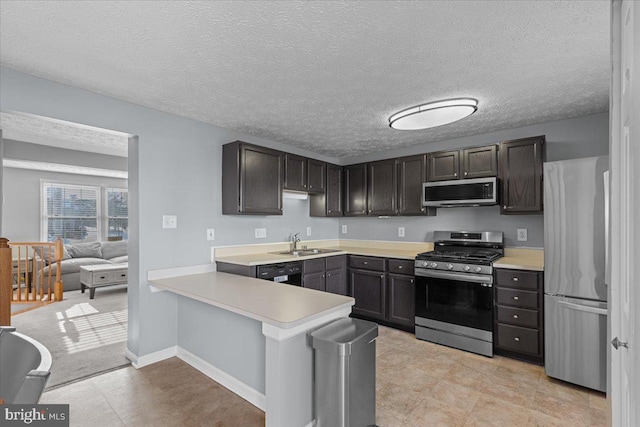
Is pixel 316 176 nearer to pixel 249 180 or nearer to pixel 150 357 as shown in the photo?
pixel 249 180

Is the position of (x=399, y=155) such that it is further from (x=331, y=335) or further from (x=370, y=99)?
(x=331, y=335)

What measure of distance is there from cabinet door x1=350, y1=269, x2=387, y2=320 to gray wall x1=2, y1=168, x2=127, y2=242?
21.9 ft

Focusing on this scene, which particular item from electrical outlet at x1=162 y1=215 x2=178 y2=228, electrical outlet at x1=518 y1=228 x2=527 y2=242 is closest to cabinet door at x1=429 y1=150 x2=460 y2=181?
electrical outlet at x1=518 y1=228 x2=527 y2=242

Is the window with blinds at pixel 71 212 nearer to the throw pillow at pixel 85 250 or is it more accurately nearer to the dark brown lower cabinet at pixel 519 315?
the throw pillow at pixel 85 250

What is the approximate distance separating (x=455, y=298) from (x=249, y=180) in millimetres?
2598

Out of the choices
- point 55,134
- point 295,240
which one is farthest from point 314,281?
point 55,134

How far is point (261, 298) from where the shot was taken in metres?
2.12

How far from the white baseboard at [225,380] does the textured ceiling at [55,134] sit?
2157mm

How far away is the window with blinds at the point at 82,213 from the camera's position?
6.58 m

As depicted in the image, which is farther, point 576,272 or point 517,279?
point 517,279

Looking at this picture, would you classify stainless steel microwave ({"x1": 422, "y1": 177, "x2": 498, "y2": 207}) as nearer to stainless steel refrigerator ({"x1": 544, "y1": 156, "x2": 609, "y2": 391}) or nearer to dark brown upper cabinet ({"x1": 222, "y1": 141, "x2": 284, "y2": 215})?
stainless steel refrigerator ({"x1": 544, "y1": 156, "x2": 609, "y2": 391})

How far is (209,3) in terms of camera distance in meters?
1.50

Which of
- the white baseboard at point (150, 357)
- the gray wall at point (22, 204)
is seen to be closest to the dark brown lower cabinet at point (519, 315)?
the white baseboard at point (150, 357)

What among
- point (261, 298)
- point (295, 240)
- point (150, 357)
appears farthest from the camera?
point (295, 240)
